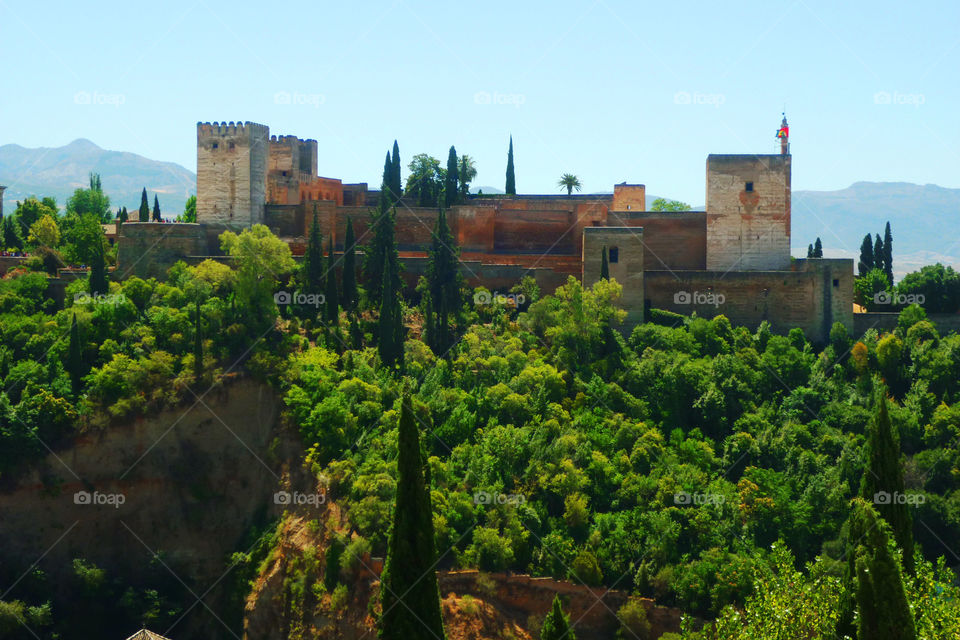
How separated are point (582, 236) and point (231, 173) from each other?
13.9 meters

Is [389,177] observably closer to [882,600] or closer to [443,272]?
[443,272]

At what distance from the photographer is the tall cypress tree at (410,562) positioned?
2317cm

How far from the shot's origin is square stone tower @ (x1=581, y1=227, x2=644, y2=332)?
39.7 m

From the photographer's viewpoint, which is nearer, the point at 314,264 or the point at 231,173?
the point at 314,264

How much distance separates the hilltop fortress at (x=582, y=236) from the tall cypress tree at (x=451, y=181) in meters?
1.00

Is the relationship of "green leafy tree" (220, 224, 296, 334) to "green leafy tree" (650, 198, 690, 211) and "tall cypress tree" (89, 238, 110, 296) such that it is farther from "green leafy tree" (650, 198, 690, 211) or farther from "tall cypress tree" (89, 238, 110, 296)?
"green leafy tree" (650, 198, 690, 211)

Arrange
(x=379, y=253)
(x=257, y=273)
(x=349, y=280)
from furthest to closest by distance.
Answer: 1. (x=379, y=253)
2. (x=349, y=280)
3. (x=257, y=273)

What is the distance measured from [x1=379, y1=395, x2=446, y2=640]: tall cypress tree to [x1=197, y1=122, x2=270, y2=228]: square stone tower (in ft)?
77.2

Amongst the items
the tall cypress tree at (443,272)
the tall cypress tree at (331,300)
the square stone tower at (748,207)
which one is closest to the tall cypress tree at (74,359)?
the tall cypress tree at (331,300)

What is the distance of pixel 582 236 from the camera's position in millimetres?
42656

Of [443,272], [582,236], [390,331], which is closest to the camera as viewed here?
[390,331]

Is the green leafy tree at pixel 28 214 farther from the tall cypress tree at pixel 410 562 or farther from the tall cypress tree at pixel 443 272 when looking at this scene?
the tall cypress tree at pixel 410 562

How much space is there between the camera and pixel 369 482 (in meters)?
31.4

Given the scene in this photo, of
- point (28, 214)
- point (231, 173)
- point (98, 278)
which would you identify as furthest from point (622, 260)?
point (28, 214)
